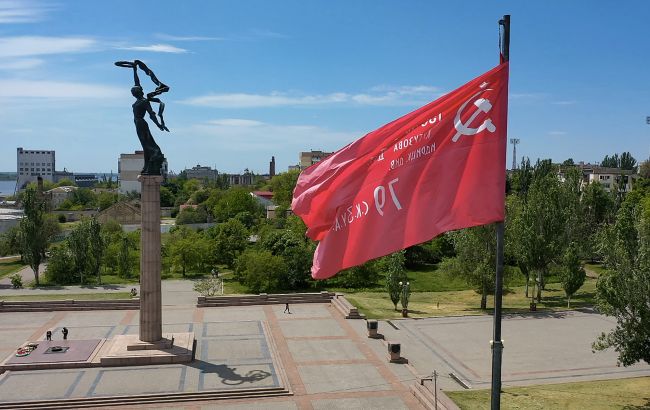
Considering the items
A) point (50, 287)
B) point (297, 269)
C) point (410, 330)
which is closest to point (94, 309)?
point (50, 287)

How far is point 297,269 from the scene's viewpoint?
52.1 meters

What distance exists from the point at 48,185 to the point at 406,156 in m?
212

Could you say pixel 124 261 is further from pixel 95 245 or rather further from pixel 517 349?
pixel 517 349

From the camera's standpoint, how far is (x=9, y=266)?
65.8 m

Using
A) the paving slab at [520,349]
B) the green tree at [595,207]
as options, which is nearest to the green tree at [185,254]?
the paving slab at [520,349]

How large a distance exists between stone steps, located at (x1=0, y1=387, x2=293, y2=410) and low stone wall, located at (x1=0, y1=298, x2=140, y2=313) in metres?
17.5

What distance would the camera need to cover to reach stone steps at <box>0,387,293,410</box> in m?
22.8

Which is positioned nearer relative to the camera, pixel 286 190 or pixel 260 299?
pixel 260 299

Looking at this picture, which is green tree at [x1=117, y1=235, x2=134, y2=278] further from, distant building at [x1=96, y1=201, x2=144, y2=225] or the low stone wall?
distant building at [x1=96, y1=201, x2=144, y2=225]

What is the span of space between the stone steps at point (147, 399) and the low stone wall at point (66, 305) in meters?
17.5

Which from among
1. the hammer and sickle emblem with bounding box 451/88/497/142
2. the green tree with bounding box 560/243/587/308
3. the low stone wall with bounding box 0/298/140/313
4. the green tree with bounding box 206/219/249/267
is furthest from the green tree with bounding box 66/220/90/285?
the hammer and sickle emblem with bounding box 451/88/497/142

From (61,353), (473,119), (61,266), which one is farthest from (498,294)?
(61,266)

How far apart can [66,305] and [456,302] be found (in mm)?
29296

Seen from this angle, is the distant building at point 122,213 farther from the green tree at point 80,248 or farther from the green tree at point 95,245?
the green tree at point 80,248
